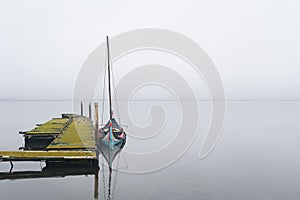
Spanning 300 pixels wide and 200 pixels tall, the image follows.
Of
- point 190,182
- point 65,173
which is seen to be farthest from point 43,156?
point 190,182

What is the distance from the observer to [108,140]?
36.1 metres

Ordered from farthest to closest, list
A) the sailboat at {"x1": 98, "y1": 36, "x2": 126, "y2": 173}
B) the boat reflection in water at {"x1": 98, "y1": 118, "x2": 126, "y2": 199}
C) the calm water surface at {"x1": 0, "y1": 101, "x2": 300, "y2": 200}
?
the sailboat at {"x1": 98, "y1": 36, "x2": 126, "y2": 173}, the boat reflection in water at {"x1": 98, "y1": 118, "x2": 126, "y2": 199}, the calm water surface at {"x1": 0, "y1": 101, "x2": 300, "y2": 200}

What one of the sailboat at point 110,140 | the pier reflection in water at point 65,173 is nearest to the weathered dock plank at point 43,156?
the pier reflection in water at point 65,173

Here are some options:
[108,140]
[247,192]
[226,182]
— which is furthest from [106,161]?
[247,192]

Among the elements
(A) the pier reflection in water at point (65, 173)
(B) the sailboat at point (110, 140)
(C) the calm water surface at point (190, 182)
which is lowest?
(C) the calm water surface at point (190, 182)

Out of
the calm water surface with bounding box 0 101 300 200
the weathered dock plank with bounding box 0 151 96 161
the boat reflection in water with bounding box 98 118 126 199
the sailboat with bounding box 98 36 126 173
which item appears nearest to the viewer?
the calm water surface with bounding box 0 101 300 200

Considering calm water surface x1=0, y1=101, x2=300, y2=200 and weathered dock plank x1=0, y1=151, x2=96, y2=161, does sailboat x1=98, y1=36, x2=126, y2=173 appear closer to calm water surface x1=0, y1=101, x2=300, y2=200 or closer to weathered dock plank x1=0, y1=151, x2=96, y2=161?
calm water surface x1=0, y1=101, x2=300, y2=200

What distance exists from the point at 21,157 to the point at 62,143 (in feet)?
18.7

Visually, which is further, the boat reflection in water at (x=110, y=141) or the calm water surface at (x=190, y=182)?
the boat reflection in water at (x=110, y=141)

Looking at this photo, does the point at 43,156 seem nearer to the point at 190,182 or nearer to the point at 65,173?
the point at 65,173

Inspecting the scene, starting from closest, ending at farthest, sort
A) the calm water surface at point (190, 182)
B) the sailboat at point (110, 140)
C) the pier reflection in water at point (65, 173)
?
the calm water surface at point (190, 182)
the pier reflection in water at point (65, 173)
the sailboat at point (110, 140)

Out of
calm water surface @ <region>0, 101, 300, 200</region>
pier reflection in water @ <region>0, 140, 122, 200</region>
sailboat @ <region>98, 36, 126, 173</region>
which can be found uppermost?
sailboat @ <region>98, 36, 126, 173</region>

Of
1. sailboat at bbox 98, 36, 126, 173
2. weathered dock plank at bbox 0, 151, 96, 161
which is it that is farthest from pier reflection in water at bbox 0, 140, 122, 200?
sailboat at bbox 98, 36, 126, 173

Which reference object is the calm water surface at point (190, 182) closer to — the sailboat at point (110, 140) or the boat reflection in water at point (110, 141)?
the boat reflection in water at point (110, 141)
